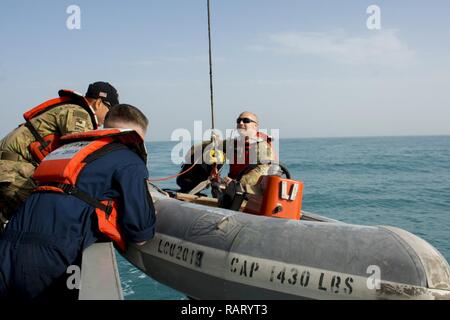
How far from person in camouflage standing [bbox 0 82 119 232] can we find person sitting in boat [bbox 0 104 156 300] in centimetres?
70

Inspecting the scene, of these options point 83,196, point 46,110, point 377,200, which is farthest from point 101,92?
point 377,200

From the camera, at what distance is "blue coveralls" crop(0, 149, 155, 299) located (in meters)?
1.83

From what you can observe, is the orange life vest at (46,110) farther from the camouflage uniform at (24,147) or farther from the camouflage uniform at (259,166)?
the camouflage uniform at (259,166)

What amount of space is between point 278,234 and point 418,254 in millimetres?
795

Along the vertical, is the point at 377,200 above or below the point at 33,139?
below

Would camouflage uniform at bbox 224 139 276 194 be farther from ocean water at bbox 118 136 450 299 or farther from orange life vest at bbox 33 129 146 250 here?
ocean water at bbox 118 136 450 299

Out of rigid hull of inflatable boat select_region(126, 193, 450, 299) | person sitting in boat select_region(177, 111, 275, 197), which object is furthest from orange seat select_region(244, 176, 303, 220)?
rigid hull of inflatable boat select_region(126, 193, 450, 299)

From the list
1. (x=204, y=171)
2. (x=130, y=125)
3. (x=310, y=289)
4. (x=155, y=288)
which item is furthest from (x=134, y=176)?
(x=155, y=288)

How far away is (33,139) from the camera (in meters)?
3.03

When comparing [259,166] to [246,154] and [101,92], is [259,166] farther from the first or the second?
[101,92]

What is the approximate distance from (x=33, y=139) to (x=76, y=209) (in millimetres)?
1374

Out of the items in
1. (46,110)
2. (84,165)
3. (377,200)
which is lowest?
(377,200)

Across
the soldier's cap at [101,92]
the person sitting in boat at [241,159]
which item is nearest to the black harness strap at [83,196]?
the soldier's cap at [101,92]
